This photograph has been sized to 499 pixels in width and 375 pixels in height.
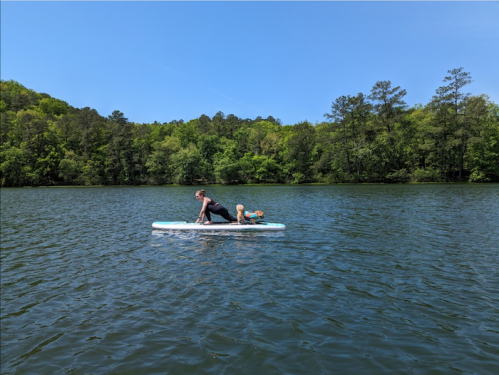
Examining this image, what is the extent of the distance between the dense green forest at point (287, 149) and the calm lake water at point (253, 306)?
6432 centimetres

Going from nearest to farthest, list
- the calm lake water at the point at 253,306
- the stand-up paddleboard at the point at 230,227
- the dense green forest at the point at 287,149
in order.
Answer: the calm lake water at the point at 253,306 < the stand-up paddleboard at the point at 230,227 < the dense green forest at the point at 287,149

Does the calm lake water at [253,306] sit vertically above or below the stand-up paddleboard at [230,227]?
below

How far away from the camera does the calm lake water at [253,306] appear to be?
5.36m

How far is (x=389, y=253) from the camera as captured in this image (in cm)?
1230

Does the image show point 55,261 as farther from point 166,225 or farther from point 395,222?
point 395,222

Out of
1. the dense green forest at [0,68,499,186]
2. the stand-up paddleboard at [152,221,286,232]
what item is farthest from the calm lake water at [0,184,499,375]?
the dense green forest at [0,68,499,186]

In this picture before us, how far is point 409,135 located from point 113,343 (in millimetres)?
82330

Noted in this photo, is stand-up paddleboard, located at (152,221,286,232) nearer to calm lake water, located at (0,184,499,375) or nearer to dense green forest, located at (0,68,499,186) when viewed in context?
calm lake water, located at (0,184,499,375)

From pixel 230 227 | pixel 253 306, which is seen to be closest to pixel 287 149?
pixel 230 227

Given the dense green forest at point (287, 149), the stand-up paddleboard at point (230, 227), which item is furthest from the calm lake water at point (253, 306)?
the dense green forest at point (287, 149)

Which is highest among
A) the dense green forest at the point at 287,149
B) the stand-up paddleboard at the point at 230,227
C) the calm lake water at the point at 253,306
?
the dense green forest at the point at 287,149

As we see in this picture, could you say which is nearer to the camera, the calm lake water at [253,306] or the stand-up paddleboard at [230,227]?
the calm lake water at [253,306]

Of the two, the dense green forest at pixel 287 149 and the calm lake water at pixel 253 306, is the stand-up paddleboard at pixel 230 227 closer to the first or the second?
the calm lake water at pixel 253 306

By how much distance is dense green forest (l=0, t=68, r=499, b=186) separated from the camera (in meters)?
68.7
